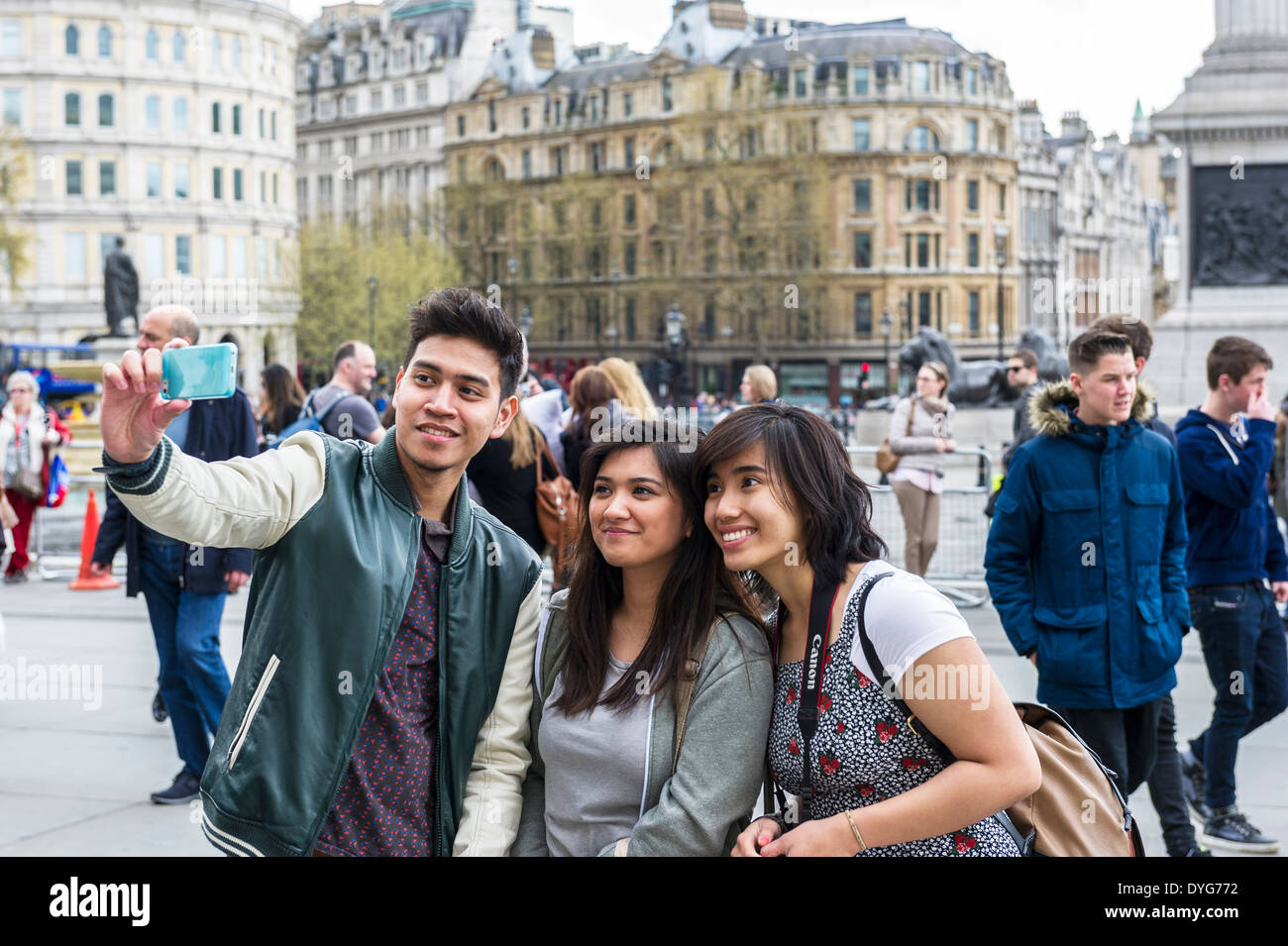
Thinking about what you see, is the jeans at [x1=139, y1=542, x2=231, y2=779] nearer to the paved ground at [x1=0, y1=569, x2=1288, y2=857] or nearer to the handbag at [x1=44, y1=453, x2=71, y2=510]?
the paved ground at [x1=0, y1=569, x2=1288, y2=857]

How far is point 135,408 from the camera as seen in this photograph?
87.1 inches

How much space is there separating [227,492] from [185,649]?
13.3 feet

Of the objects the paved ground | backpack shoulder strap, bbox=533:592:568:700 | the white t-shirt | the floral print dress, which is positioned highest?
the white t-shirt

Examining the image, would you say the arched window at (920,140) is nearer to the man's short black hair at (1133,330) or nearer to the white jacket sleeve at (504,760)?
the man's short black hair at (1133,330)

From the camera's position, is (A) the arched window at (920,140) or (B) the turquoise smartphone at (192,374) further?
(A) the arched window at (920,140)

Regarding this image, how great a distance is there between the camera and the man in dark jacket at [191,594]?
20.2ft

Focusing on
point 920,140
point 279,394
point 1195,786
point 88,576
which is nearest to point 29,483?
point 88,576

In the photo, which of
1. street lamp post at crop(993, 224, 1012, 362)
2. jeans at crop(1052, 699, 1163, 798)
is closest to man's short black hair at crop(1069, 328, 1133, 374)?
jeans at crop(1052, 699, 1163, 798)

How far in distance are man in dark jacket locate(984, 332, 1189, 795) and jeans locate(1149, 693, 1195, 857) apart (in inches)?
15.5

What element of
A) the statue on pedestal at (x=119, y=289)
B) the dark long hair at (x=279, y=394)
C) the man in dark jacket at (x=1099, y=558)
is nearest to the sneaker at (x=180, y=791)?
the dark long hair at (x=279, y=394)

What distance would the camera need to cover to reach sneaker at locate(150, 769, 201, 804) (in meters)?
6.30

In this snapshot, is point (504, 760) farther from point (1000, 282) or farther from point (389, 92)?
point (389, 92)
